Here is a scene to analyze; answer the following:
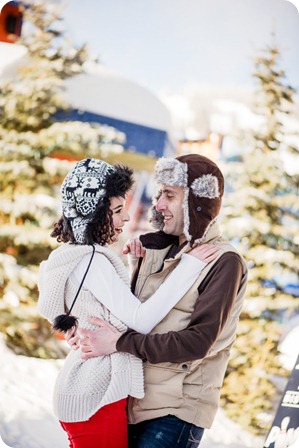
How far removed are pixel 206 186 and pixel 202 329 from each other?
418 mm

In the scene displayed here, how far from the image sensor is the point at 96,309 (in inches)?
83.4

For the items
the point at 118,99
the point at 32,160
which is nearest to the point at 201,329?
the point at 118,99

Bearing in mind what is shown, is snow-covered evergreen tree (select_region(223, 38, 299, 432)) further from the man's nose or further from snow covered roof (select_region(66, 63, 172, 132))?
the man's nose

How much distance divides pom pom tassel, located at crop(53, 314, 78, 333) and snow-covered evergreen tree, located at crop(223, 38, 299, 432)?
167 inches

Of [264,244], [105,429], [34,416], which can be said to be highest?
[105,429]

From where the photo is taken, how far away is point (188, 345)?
78.3 inches

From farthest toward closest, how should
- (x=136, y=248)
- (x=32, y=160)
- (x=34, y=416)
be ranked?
(x=32, y=160)
(x=34, y=416)
(x=136, y=248)

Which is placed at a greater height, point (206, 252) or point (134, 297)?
point (206, 252)

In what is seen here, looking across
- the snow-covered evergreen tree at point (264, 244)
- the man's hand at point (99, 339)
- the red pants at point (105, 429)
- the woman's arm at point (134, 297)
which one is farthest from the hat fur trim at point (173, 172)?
the snow-covered evergreen tree at point (264, 244)

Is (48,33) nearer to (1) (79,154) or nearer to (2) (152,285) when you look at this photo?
(1) (79,154)

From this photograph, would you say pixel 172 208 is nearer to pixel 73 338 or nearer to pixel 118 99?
pixel 73 338

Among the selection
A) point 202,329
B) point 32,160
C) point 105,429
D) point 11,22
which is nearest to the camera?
point 202,329

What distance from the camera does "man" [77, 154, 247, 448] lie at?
6.57 feet

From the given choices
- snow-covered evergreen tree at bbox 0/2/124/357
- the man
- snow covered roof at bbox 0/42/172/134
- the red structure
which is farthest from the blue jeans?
the red structure
